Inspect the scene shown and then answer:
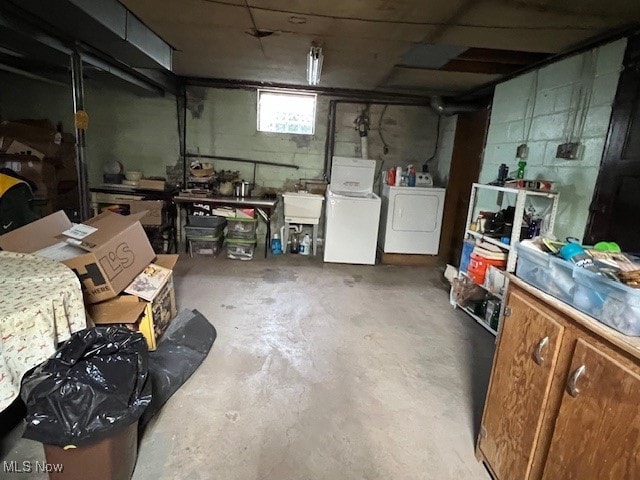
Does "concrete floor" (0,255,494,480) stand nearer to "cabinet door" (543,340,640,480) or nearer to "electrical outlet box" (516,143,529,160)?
"cabinet door" (543,340,640,480)

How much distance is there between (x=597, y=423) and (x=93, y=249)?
228 cm

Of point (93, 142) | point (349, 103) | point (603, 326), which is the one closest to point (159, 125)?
point (93, 142)

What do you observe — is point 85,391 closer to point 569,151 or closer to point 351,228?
point 569,151

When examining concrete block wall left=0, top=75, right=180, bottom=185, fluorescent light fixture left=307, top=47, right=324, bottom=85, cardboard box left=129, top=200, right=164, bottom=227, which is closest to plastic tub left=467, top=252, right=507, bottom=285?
fluorescent light fixture left=307, top=47, right=324, bottom=85

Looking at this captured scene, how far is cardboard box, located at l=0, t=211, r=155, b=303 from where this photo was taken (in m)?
1.88

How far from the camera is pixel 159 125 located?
482 centimetres

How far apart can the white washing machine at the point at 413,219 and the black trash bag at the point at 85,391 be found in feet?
11.8

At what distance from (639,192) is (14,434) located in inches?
137

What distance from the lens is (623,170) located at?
209cm

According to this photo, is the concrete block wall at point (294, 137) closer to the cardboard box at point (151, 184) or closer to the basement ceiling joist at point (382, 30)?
the cardboard box at point (151, 184)

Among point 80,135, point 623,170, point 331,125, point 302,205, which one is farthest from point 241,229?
point 623,170

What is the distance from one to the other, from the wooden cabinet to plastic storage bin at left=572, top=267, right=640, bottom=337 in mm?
41

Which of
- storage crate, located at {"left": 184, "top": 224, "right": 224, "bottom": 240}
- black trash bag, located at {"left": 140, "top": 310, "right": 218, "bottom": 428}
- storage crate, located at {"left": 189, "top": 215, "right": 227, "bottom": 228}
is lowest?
black trash bag, located at {"left": 140, "top": 310, "right": 218, "bottom": 428}

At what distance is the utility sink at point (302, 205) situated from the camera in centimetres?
450
